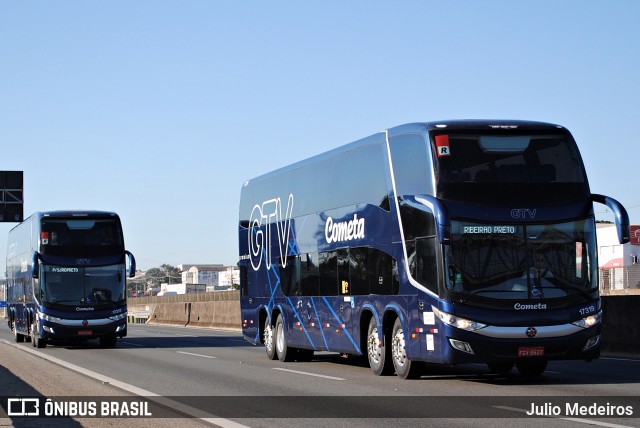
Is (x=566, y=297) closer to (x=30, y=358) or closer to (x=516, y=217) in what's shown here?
(x=516, y=217)

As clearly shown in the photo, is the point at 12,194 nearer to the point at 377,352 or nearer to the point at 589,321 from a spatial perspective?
the point at 377,352

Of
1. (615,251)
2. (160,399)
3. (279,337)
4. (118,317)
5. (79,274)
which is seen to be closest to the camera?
(160,399)

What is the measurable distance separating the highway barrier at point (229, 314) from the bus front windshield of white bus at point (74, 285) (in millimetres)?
14962

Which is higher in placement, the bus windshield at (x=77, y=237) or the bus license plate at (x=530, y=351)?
the bus windshield at (x=77, y=237)

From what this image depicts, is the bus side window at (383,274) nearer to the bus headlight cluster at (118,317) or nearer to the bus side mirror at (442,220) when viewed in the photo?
the bus side mirror at (442,220)

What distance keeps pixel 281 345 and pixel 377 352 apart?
222 inches

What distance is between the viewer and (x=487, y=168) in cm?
1625

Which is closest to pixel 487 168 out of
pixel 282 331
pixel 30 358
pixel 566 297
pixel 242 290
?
pixel 566 297

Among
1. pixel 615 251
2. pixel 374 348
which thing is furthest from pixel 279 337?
pixel 615 251

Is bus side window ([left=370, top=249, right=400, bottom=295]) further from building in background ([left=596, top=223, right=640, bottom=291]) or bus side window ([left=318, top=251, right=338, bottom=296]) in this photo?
building in background ([left=596, top=223, right=640, bottom=291])

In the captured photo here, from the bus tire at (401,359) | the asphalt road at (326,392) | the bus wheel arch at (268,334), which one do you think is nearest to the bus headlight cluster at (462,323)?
the asphalt road at (326,392)

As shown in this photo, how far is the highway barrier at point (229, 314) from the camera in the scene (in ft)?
75.8

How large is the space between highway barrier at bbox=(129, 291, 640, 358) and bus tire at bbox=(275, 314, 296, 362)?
6858 millimetres

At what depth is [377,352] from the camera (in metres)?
18.6
